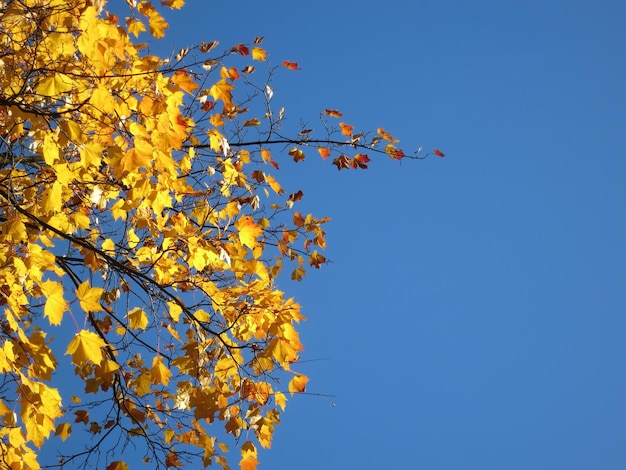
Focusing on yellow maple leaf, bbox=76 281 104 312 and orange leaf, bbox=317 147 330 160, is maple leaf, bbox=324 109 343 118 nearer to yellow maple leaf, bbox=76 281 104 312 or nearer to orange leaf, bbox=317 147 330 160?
orange leaf, bbox=317 147 330 160

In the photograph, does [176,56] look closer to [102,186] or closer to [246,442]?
[102,186]

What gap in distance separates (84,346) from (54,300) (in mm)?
217

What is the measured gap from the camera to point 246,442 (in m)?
3.68

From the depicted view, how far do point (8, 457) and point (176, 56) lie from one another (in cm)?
300

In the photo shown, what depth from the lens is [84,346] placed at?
2.62m

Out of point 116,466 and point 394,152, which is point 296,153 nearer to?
point 394,152

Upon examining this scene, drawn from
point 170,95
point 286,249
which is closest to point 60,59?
point 170,95

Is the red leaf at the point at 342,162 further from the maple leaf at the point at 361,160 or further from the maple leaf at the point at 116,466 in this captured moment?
the maple leaf at the point at 116,466

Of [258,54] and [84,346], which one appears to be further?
[258,54]

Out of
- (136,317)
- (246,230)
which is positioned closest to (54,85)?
(246,230)

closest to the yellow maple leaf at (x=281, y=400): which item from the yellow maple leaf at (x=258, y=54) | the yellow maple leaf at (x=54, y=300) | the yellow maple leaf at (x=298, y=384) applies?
the yellow maple leaf at (x=298, y=384)

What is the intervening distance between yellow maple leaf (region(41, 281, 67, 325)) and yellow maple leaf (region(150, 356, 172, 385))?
3.71 feet

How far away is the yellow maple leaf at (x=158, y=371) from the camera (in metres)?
3.64

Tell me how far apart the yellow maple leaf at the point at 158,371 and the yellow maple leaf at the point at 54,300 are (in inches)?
44.5
